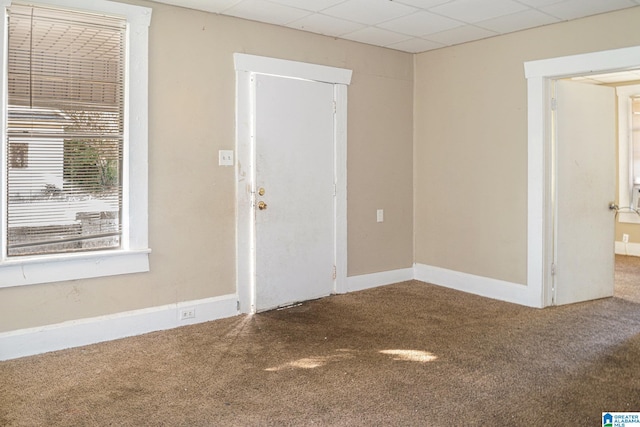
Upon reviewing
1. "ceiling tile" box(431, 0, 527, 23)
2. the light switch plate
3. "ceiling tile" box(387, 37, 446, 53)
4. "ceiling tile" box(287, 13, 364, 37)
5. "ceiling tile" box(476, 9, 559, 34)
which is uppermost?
"ceiling tile" box(387, 37, 446, 53)

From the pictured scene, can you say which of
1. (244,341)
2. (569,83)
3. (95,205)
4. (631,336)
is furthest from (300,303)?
(569,83)

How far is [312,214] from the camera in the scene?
15.1ft

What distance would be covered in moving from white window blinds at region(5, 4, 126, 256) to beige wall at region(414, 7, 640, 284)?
304cm

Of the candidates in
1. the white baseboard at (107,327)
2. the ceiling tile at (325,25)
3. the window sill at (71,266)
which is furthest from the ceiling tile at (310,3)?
the white baseboard at (107,327)

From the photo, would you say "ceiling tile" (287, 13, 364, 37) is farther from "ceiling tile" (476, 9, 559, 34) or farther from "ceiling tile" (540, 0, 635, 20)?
"ceiling tile" (540, 0, 635, 20)

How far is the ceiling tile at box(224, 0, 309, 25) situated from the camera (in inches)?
146

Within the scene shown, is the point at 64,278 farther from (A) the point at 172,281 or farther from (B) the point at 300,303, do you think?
(B) the point at 300,303

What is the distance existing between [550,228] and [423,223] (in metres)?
1.33

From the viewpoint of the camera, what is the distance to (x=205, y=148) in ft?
13.0

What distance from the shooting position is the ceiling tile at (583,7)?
362 cm

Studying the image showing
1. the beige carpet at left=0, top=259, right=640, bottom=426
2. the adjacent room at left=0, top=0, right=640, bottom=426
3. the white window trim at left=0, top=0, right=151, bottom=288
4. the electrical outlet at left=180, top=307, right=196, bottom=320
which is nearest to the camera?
the beige carpet at left=0, top=259, right=640, bottom=426

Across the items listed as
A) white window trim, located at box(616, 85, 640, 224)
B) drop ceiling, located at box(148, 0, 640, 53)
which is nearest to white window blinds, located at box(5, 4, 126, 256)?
drop ceiling, located at box(148, 0, 640, 53)

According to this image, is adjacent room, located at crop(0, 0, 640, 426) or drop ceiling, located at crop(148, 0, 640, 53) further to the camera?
drop ceiling, located at crop(148, 0, 640, 53)

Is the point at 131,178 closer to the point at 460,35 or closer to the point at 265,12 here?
the point at 265,12
